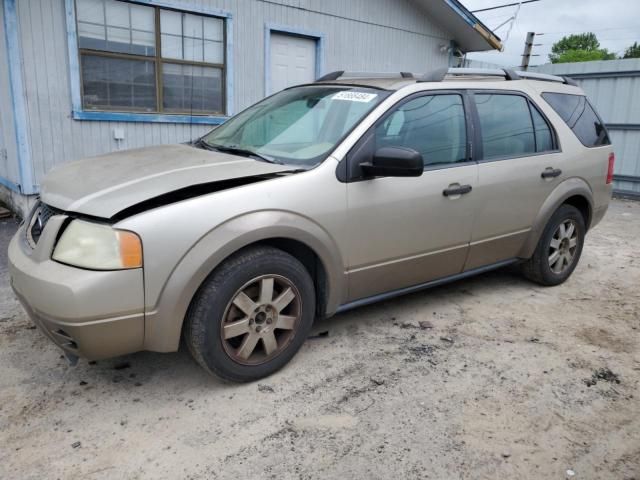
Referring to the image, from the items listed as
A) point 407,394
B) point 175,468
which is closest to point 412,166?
point 407,394

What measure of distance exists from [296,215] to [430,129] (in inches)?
51.2

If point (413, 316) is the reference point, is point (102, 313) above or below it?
above

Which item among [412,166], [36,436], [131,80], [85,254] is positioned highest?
[131,80]

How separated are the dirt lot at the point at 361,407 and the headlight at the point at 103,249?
0.84 metres

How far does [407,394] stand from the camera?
2.96 meters

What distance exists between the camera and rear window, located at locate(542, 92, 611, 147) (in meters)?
4.60

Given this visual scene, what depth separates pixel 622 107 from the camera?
413 inches

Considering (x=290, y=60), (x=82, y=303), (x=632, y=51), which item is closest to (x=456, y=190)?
(x=82, y=303)

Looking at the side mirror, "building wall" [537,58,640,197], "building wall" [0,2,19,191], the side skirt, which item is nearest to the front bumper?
the side skirt

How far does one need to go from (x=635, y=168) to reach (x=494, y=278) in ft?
23.9

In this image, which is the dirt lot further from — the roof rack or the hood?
the roof rack

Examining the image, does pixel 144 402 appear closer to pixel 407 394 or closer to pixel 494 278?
pixel 407 394

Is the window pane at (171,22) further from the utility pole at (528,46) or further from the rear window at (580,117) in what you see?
the utility pole at (528,46)

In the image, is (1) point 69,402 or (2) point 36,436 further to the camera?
(1) point 69,402
